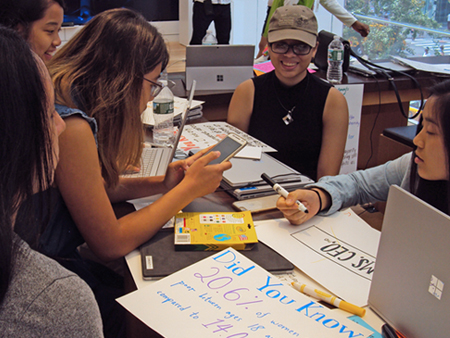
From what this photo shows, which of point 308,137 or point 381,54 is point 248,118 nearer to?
point 308,137

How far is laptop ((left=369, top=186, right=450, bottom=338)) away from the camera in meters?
0.63

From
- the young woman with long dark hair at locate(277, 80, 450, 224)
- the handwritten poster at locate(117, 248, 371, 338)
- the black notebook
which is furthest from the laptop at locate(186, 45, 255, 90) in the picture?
the handwritten poster at locate(117, 248, 371, 338)

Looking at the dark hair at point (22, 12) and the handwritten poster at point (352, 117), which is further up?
the dark hair at point (22, 12)

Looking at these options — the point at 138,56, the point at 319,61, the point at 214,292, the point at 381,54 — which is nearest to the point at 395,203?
the point at 214,292

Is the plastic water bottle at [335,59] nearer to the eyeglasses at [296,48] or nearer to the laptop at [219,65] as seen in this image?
the laptop at [219,65]

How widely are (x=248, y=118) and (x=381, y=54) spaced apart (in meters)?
3.24

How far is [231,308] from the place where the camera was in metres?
0.77

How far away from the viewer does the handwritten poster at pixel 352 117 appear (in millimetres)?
2381

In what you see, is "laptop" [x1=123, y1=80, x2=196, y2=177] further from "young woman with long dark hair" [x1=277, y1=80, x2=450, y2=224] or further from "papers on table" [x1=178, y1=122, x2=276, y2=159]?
"young woman with long dark hair" [x1=277, y1=80, x2=450, y2=224]

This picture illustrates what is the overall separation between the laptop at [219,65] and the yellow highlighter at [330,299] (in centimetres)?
164

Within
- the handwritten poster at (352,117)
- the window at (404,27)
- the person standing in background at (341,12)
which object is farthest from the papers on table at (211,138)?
the window at (404,27)

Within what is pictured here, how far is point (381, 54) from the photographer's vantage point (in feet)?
15.0

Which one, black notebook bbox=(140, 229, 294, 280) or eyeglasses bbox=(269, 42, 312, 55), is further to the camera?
eyeglasses bbox=(269, 42, 312, 55)

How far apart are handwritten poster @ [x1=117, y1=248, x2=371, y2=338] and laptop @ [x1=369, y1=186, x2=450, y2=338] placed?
0.24 feet
